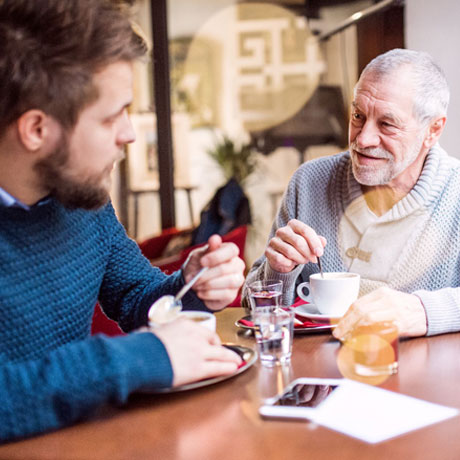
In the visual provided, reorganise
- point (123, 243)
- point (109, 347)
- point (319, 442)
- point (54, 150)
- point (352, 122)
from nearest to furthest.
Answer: point (319, 442)
point (109, 347)
point (54, 150)
point (123, 243)
point (352, 122)

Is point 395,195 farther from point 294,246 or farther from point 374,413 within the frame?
point 374,413

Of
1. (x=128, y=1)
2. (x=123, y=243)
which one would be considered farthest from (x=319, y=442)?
(x=128, y=1)

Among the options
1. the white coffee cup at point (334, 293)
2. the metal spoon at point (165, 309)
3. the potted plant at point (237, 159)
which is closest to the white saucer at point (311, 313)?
the white coffee cup at point (334, 293)

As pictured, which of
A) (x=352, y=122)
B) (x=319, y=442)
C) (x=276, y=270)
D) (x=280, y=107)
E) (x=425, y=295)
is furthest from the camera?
(x=280, y=107)

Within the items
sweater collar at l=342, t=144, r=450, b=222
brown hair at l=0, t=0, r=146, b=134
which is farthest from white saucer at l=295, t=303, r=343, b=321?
brown hair at l=0, t=0, r=146, b=134

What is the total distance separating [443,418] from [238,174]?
4572 mm

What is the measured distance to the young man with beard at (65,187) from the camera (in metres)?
1.03

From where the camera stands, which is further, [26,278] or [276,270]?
[276,270]

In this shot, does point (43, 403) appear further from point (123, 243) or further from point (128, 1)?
point (128, 1)

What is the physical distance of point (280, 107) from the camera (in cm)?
529

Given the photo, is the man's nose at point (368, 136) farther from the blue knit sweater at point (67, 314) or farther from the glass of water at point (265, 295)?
the blue knit sweater at point (67, 314)

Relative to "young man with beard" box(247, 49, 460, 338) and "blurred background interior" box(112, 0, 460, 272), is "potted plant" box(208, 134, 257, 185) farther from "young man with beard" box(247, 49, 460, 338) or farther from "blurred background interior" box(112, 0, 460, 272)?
"young man with beard" box(247, 49, 460, 338)

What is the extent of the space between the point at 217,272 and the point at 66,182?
1.23 ft

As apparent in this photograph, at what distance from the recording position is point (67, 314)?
1335mm
